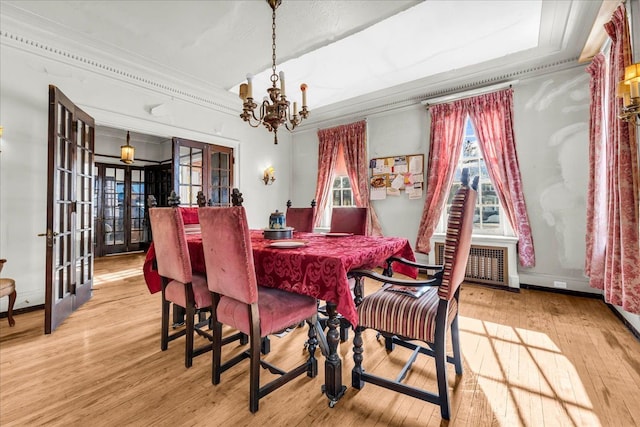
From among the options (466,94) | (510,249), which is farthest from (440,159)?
(510,249)

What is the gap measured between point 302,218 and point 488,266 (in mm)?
2602

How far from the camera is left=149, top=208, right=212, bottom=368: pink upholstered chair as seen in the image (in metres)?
1.89

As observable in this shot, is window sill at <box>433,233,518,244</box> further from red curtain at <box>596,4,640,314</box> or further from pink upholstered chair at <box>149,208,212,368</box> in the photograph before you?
pink upholstered chair at <box>149,208,212,368</box>

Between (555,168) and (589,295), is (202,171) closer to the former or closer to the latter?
(555,168)

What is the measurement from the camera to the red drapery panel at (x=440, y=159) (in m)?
4.09

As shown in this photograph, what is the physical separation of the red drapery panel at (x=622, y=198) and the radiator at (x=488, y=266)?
1256 millimetres

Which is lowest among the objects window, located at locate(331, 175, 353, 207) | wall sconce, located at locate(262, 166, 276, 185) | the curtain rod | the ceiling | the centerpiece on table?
the centerpiece on table

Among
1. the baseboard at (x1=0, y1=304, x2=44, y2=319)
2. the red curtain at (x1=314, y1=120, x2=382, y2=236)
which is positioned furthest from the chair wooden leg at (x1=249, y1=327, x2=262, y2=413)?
the red curtain at (x1=314, y1=120, x2=382, y2=236)

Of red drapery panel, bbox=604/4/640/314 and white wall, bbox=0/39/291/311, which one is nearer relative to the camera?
red drapery panel, bbox=604/4/640/314

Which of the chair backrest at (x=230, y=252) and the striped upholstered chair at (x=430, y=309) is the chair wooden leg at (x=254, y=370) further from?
the striped upholstered chair at (x=430, y=309)

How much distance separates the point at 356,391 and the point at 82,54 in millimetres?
4434

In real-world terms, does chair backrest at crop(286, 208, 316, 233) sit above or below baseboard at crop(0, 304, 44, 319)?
→ above

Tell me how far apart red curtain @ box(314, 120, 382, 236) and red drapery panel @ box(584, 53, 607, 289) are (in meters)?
2.65

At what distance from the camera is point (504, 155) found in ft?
12.3
